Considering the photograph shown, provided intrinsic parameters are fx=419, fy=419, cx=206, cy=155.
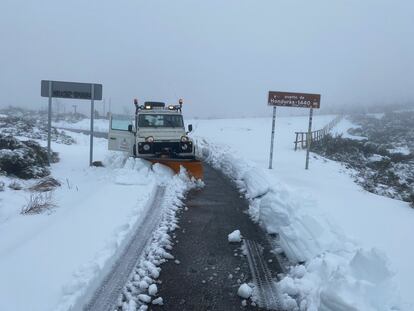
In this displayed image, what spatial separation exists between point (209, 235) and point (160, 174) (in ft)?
16.8

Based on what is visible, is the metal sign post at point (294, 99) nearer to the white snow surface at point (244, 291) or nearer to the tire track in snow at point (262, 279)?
the tire track in snow at point (262, 279)

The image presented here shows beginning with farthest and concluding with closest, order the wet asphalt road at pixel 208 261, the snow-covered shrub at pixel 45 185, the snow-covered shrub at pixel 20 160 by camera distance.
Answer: the snow-covered shrub at pixel 20 160 < the snow-covered shrub at pixel 45 185 < the wet asphalt road at pixel 208 261

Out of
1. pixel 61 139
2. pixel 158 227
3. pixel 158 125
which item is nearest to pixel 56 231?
pixel 158 227

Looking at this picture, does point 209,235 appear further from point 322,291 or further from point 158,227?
point 322,291

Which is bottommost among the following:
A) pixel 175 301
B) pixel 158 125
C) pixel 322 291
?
pixel 175 301

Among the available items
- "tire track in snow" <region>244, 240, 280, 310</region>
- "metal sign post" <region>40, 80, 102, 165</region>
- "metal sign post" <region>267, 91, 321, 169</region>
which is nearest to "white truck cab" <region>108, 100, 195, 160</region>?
"metal sign post" <region>40, 80, 102, 165</region>

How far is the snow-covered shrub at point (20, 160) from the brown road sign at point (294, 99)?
832 cm

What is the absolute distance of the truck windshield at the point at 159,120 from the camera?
49.3 feet

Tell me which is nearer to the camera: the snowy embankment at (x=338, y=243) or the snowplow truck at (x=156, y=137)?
the snowy embankment at (x=338, y=243)

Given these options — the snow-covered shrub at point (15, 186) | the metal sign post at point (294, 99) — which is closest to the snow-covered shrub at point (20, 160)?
the snow-covered shrub at point (15, 186)

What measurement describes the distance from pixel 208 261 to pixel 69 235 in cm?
229

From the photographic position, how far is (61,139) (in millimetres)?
27719

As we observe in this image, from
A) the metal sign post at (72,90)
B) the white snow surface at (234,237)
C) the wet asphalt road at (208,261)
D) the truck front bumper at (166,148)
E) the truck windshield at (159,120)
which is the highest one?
the metal sign post at (72,90)

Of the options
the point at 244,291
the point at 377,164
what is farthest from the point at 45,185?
the point at 377,164
